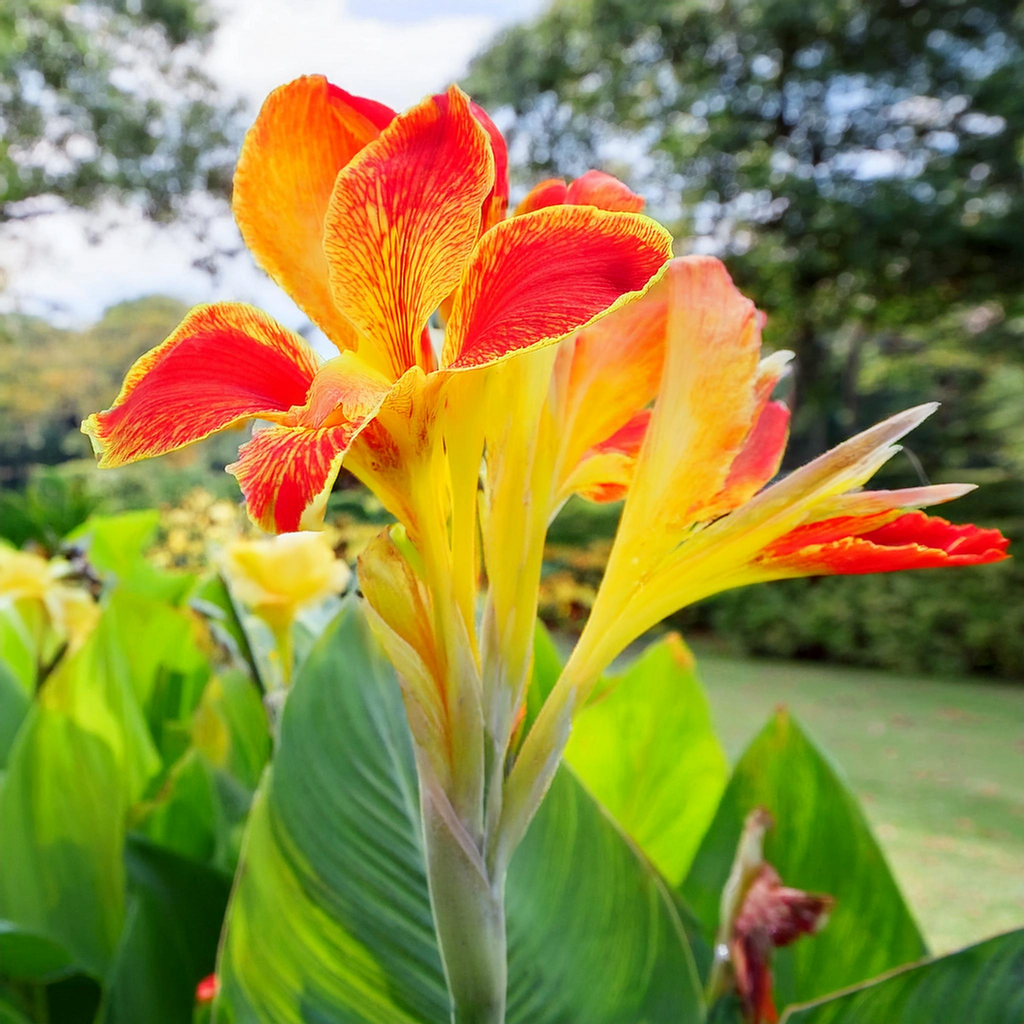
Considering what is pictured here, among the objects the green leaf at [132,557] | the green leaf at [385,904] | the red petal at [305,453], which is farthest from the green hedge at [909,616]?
the red petal at [305,453]

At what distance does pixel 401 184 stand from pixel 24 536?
7.19ft

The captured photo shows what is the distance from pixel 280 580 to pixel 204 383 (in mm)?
401

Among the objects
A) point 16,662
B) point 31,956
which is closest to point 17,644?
point 16,662

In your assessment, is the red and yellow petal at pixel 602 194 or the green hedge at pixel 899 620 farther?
the green hedge at pixel 899 620

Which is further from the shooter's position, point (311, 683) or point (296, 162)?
point (311, 683)

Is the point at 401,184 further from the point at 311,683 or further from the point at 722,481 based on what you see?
the point at 311,683

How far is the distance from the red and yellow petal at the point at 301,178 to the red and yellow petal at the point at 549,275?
0.20ft

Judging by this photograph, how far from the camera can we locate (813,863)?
1.70ft

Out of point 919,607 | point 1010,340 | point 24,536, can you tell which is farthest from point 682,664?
point 1010,340

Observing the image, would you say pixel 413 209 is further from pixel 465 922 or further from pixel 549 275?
pixel 465 922

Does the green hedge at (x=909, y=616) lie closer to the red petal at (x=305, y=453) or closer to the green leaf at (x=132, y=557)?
the green leaf at (x=132, y=557)

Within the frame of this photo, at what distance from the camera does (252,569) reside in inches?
24.8

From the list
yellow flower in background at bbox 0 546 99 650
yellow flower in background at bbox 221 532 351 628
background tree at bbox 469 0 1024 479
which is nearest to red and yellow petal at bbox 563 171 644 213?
yellow flower in background at bbox 221 532 351 628

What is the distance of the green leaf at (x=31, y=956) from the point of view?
1.54 feet
